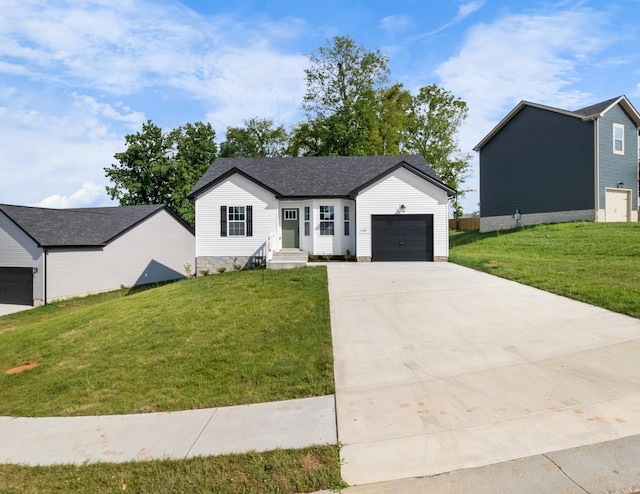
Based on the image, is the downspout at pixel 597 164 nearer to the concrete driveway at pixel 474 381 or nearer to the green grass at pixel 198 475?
the concrete driveway at pixel 474 381

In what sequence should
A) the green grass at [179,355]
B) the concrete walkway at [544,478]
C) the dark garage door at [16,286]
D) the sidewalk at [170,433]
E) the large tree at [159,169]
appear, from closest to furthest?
the concrete walkway at [544,478] → the sidewalk at [170,433] → the green grass at [179,355] → the dark garage door at [16,286] → the large tree at [159,169]

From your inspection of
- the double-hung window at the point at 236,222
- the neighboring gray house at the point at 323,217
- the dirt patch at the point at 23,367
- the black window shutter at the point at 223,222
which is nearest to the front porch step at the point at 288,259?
the neighboring gray house at the point at 323,217

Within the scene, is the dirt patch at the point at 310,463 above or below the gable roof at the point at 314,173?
below

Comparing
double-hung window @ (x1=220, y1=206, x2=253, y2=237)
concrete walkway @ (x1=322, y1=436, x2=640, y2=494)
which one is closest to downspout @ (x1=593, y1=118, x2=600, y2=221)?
double-hung window @ (x1=220, y1=206, x2=253, y2=237)

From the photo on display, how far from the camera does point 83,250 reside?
2209 cm

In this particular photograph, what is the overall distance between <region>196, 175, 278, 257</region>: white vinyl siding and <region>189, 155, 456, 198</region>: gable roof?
458 mm

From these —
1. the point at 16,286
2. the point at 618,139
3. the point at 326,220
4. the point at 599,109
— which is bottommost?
the point at 16,286

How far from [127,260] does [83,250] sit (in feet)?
9.60

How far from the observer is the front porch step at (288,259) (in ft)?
49.4

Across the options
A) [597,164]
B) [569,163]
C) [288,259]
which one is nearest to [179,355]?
[288,259]

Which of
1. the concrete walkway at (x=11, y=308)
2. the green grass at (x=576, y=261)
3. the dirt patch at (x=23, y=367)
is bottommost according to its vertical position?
the concrete walkway at (x=11, y=308)

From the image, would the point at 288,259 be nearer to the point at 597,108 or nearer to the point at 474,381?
the point at 474,381

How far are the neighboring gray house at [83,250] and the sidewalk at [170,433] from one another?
19.2 metres

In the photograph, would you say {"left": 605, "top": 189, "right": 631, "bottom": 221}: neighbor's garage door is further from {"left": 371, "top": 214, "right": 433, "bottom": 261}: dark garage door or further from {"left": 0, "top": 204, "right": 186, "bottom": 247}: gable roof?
{"left": 0, "top": 204, "right": 186, "bottom": 247}: gable roof
